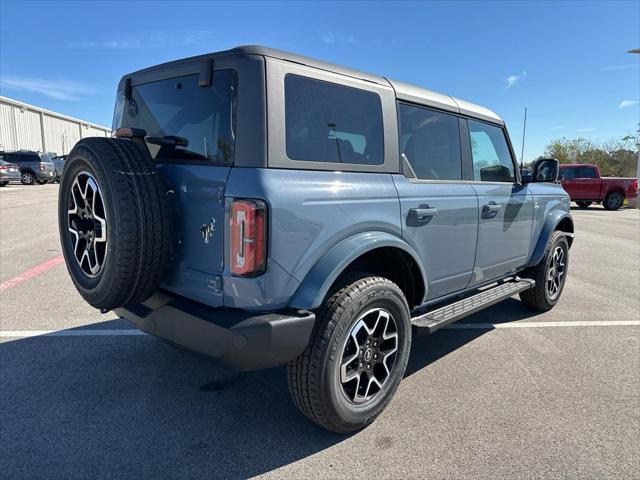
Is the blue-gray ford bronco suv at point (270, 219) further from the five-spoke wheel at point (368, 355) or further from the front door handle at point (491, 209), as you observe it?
the front door handle at point (491, 209)

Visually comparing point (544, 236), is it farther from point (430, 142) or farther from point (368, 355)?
point (368, 355)

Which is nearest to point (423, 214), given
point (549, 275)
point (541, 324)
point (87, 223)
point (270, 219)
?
point (270, 219)

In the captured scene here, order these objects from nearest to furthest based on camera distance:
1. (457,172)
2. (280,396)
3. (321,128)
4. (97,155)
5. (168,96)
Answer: (97,155) → (321,128) → (168,96) → (280,396) → (457,172)

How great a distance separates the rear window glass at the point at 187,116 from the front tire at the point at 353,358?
1.01 metres

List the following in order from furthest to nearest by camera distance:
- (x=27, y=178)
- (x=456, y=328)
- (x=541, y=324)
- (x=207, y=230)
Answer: (x=27, y=178) < (x=541, y=324) < (x=456, y=328) < (x=207, y=230)

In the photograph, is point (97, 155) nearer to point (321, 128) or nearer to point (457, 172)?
point (321, 128)

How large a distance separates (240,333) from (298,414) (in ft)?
3.16

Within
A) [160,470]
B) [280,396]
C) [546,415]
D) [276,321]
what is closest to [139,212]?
[276,321]

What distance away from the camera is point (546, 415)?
283 centimetres

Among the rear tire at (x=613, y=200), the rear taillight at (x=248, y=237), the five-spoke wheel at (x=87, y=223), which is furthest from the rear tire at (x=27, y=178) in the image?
the rear tire at (x=613, y=200)

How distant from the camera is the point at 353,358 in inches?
102

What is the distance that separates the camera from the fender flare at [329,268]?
2.30 m

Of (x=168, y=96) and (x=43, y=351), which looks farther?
(x=43, y=351)

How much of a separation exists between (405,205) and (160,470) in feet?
6.67
